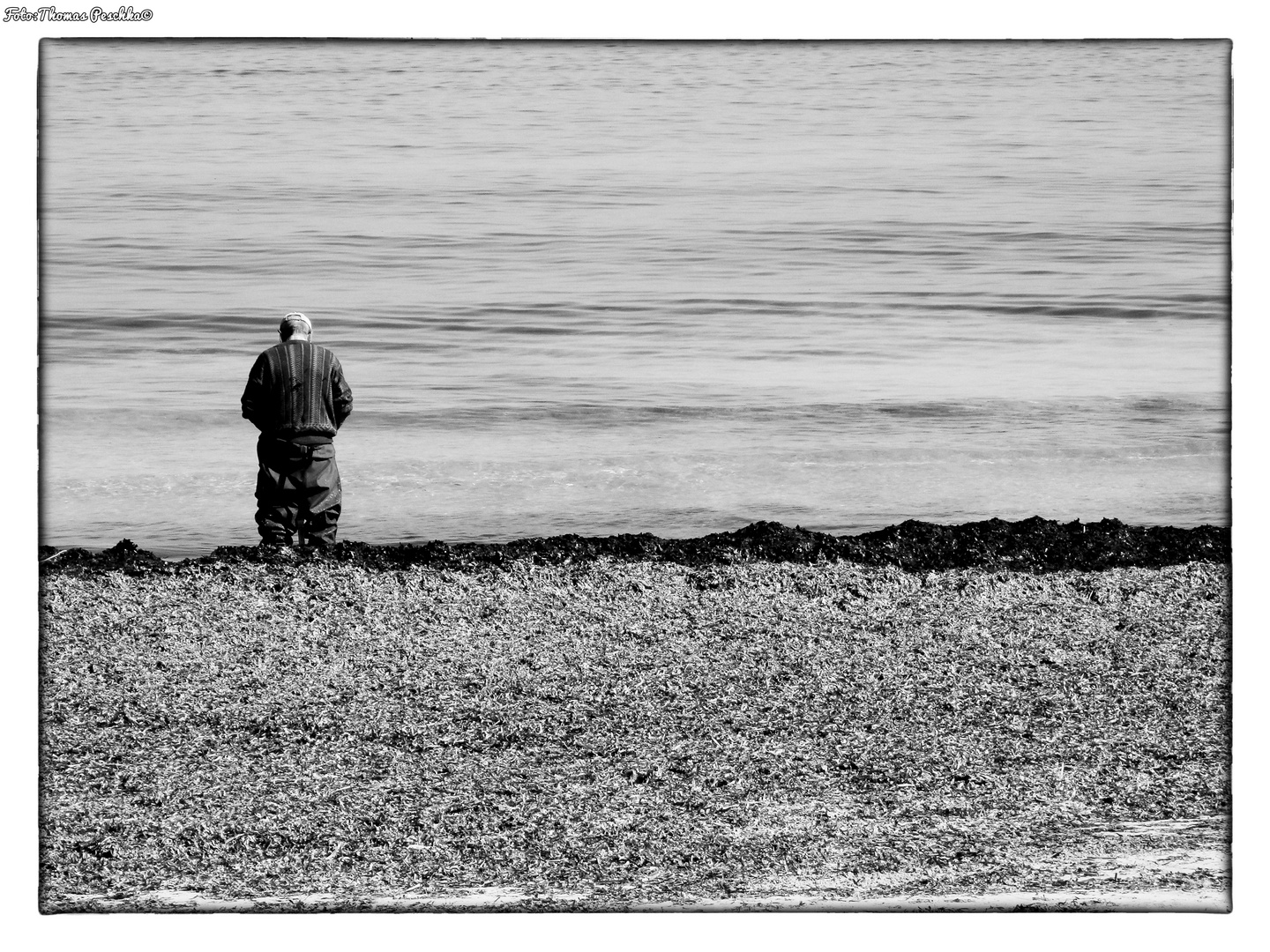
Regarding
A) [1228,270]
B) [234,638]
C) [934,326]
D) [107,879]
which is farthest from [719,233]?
[107,879]

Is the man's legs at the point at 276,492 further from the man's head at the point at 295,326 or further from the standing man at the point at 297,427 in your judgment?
the man's head at the point at 295,326

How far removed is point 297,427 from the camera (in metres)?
8.06

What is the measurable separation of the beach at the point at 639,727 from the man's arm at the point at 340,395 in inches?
26.5

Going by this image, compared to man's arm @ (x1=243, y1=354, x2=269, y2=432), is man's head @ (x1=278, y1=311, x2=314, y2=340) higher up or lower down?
higher up

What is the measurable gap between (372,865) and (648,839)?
89cm

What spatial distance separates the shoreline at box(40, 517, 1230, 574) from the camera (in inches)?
327

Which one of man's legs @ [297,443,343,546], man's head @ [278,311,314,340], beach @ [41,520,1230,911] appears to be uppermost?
man's head @ [278,311,314,340]

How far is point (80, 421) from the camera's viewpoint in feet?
25.2

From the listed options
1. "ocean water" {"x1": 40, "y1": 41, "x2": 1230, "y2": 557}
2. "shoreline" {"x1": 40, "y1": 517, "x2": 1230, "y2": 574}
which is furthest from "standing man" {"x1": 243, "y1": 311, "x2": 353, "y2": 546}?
"ocean water" {"x1": 40, "y1": 41, "x2": 1230, "y2": 557}

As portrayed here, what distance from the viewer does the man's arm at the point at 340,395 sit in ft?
26.7

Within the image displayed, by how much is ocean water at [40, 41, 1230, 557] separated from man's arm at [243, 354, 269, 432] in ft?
1.66

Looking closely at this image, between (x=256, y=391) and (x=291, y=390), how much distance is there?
17 centimetres

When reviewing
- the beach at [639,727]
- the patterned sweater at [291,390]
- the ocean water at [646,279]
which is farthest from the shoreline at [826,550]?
the patterned sweater at [291,390]

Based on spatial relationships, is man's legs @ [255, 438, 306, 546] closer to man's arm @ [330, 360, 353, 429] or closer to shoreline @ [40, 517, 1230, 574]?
shoreline @ [40, 517, 1230, 574]
